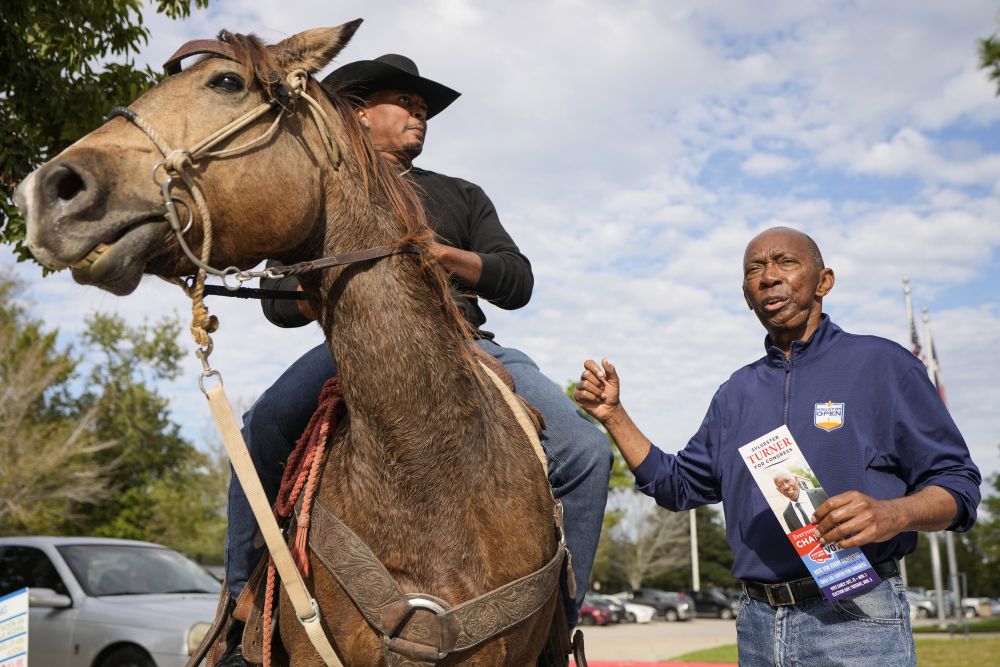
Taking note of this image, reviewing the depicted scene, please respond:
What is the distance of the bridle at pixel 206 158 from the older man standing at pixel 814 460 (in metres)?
1.54

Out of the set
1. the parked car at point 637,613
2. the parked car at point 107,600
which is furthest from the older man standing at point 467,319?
the parked car at point 637,613

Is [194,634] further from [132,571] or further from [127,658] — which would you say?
[132,571]

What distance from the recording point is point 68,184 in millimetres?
2189

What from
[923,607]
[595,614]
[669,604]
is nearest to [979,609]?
[923,607]

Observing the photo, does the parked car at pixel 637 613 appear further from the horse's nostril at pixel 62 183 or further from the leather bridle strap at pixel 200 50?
the horse's nostril at pixel 62 183

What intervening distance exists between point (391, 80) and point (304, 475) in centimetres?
176

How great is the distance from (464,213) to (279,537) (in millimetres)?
1714

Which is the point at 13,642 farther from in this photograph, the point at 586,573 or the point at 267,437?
the point at 586,573

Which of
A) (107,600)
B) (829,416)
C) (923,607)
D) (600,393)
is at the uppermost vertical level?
(600,393)

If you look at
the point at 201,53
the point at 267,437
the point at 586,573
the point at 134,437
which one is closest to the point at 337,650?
the point at 267,437

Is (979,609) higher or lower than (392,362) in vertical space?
lower

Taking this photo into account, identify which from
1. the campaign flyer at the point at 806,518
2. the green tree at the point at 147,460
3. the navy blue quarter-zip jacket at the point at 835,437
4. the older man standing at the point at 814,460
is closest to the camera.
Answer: the campaign flyer at the point at 806,518

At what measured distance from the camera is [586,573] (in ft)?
11.2

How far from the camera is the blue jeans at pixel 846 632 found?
312 centimetres
